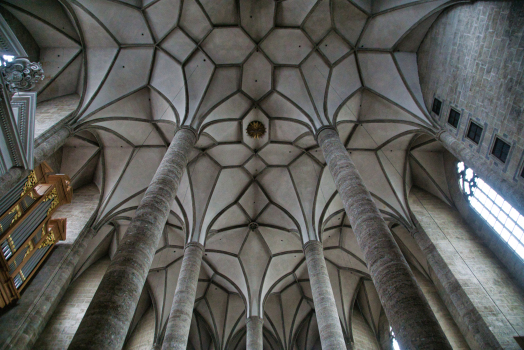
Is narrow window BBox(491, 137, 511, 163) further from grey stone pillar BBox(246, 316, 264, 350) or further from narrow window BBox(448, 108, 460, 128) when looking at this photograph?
grey stone pillar BBox(246, 316, 264, 350)

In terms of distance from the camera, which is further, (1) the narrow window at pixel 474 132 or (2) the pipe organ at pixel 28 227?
(1) the narrow window at pixel 474 132

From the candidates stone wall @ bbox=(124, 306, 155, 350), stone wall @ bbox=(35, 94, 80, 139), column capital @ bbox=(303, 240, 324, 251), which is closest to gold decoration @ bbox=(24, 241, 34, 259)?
stone wall @ bbox=(35, 94, 80, 139)

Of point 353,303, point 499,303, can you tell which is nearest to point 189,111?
point 499,303

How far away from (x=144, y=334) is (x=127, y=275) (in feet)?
45.2

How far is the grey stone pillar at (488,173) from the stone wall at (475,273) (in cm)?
405

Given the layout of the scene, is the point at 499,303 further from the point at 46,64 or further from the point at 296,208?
the point at 46,64

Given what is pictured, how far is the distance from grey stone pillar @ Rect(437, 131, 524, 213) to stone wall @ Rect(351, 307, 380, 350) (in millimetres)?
11582

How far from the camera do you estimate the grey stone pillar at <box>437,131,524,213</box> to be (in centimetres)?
834

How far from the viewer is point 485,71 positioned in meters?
9.33

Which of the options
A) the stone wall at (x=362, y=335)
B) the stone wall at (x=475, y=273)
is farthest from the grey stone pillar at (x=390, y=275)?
the stone wall at (x=362, y=335)

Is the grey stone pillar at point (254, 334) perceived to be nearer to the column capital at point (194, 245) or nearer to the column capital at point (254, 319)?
the column capital at point (254, 319)

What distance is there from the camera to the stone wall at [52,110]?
10.7 m

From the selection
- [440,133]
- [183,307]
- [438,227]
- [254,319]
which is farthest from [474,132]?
[254,319]

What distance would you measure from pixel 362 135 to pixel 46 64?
14275 mm
